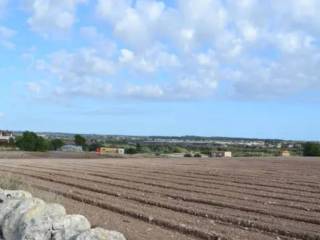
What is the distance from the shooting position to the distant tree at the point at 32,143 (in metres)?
107

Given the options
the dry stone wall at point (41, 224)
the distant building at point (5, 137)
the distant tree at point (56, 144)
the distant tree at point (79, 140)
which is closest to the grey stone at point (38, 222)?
the dry stone wall at point (41, 224)

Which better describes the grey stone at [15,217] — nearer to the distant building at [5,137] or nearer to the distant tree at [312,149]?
the distant tree at [312,149]

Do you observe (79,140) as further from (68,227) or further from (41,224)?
(68,227)

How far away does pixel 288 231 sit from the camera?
14.4 m

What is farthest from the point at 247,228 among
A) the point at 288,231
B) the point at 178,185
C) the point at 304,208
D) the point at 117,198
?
the point at 178,185

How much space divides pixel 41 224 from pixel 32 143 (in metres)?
97.0

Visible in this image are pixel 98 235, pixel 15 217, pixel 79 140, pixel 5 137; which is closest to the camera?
pixel 98 235

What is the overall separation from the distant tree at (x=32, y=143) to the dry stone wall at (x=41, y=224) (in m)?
93.2

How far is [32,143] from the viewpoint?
354 ft

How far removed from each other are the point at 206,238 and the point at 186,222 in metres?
2.23

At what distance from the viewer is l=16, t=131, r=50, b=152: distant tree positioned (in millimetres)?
Answer: 107000

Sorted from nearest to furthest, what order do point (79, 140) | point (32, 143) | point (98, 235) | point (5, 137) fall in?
point (98, 235) < point (32, 143) < point (79, 140) < point (5, 137)

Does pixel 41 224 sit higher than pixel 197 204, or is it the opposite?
pixel 41 224

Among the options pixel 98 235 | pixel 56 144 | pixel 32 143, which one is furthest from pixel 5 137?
pixel 98 235
